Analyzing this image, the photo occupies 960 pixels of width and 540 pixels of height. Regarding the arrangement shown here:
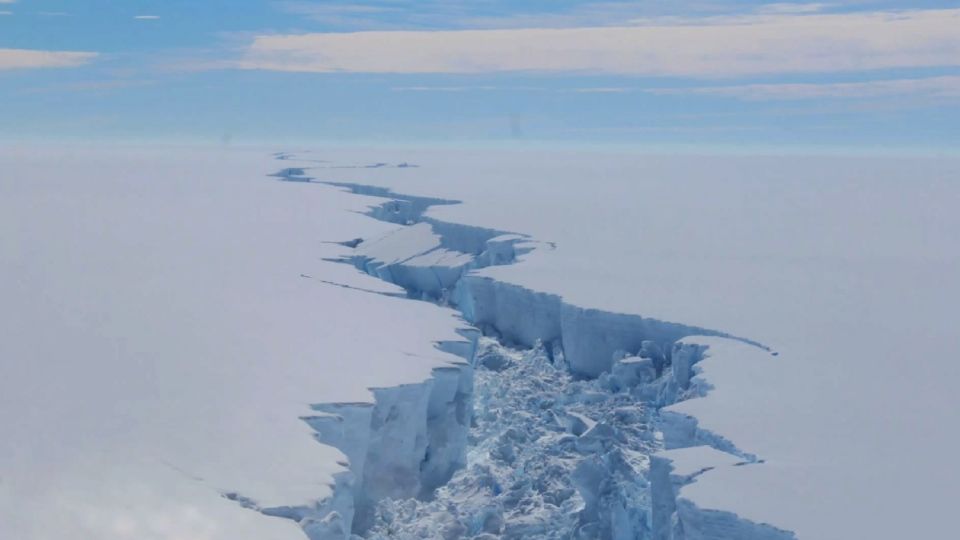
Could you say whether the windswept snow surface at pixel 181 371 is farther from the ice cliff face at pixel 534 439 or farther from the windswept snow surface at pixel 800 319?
the windswept snow surface at pixel 800 319

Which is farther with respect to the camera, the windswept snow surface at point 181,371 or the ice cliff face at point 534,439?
the ice cliff face at point 534,439

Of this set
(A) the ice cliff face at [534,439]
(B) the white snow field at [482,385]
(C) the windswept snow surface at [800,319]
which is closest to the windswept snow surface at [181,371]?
(B) the white snow field at [482,385]

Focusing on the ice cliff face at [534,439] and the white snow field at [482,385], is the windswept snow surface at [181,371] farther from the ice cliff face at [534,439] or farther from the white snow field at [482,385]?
the ice cliff face at [534,439]

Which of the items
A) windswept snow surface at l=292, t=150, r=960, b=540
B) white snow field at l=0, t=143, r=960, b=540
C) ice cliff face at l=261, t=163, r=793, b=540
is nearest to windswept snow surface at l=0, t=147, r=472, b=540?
white snow field at l=0, t=143, r=960, b=540

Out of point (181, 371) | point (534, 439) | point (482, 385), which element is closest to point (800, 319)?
point (534, 439)

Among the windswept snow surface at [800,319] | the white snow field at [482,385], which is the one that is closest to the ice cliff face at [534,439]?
the white snow field at [482,385]

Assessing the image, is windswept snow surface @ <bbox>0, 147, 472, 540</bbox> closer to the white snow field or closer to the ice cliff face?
the white snow field

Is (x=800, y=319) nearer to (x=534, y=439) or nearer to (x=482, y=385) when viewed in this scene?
(x=534, y=439)
